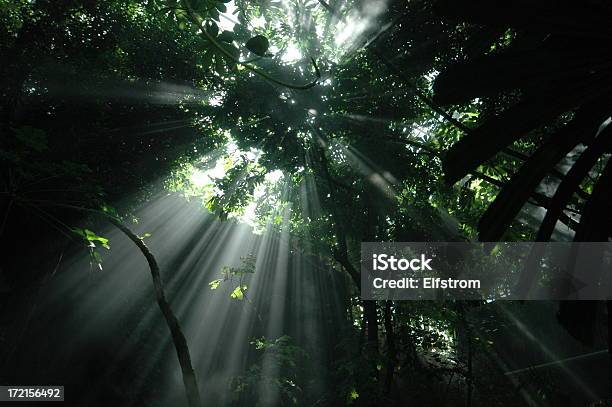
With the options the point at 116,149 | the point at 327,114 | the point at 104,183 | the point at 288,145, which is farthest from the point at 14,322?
the point at 327,114

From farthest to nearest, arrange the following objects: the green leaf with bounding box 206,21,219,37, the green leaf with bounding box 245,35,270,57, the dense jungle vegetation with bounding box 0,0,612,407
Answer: the green leaf with bounding box 206,21,219,37 < the green leaf with bounding box 245,35,270,57 < the dense jungle vegetation with bounding box 0,0,612,407

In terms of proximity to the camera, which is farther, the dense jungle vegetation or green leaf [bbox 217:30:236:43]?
green leaf [bbox 217:30:236:43]

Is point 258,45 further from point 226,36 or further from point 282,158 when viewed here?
point 282,158

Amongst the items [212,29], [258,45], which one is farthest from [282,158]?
[258,45]

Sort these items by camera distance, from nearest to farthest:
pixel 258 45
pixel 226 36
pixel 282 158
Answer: pixel 258 45 < pixel 226 36 < pixel 282 158

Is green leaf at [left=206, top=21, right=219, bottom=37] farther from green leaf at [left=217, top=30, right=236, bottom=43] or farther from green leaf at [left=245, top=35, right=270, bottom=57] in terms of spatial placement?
green leaf at [left=245, top=35, right=270, bottom=57]

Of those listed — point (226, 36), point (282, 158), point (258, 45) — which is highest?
point (282, 158)

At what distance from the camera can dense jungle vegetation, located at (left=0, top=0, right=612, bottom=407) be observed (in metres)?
1.01

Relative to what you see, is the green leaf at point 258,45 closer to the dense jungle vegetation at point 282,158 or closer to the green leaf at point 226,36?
the dense jungle vegetation at point 282,158

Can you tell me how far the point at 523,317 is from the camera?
39.0 ft

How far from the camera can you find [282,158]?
15.6 feet

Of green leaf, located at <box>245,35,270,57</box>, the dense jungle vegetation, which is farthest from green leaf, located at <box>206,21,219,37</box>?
green leaf, located at <box>245,35,270,57</box>

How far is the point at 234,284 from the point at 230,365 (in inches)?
146

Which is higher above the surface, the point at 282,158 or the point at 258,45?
the point at 282,158
